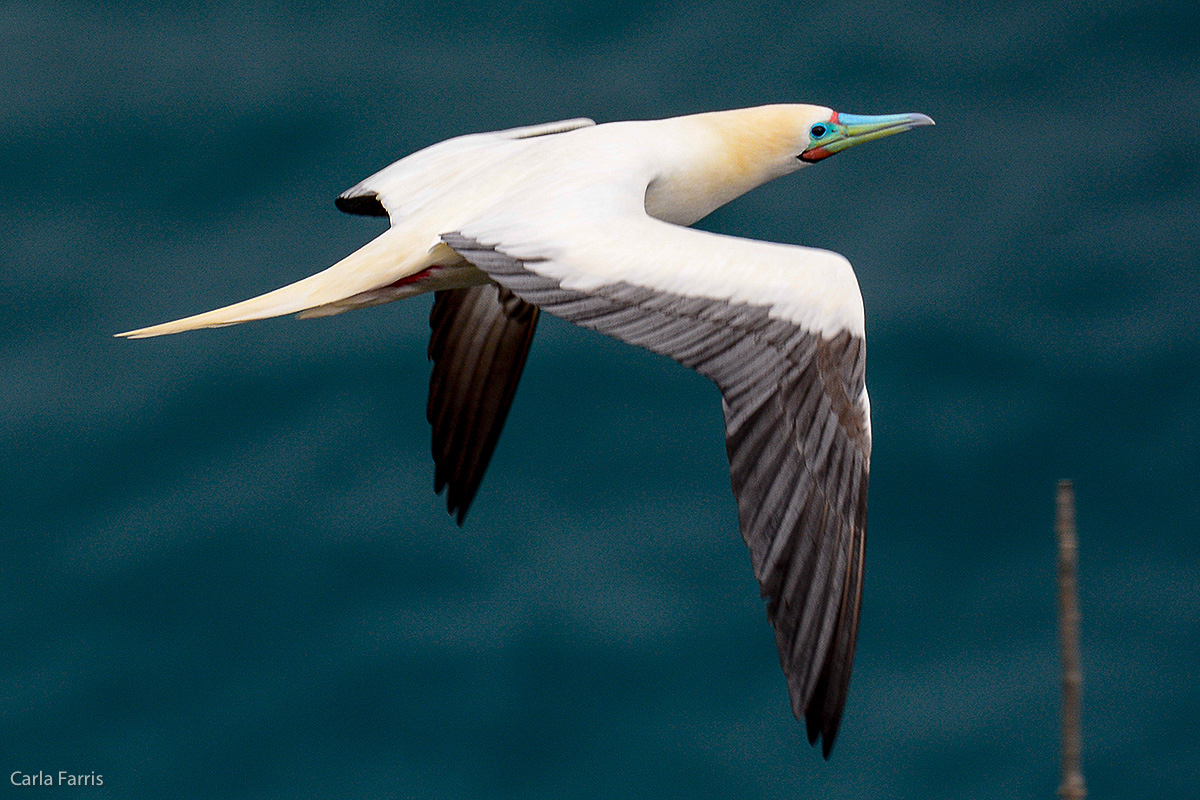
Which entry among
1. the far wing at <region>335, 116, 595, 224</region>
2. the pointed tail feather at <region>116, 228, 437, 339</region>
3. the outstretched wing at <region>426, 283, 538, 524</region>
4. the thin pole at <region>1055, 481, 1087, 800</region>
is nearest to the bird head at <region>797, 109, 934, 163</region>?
the far wing at <region>335, 116, 595, 224</region>

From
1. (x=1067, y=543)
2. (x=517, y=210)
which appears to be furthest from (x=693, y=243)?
(x=1067, y=543)

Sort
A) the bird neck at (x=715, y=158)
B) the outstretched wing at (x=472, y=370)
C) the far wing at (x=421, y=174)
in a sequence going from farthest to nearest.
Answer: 1. the outstretched wing at (x=472, y=370)
2. the far wing at (x=421, y=174)
3. the bird neck at (x=715, y=158)

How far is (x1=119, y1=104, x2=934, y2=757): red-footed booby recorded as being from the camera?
531cm

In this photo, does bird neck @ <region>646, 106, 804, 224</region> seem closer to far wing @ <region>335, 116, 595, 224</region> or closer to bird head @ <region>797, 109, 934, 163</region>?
bird head @ <region>797, 109, 934, 163</region>

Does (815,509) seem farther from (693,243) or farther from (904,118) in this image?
(904,118)

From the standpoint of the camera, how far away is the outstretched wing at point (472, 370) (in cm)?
781

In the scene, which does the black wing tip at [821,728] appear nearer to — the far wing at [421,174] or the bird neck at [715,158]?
the bird neck at [715,158]

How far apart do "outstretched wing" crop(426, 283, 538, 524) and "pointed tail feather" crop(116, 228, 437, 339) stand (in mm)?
1340

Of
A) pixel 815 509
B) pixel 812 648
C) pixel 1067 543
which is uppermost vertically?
pixel 1067 543

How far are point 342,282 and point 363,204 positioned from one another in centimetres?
125

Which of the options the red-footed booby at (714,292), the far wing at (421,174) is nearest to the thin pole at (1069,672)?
the red-footed booby at (714,292)

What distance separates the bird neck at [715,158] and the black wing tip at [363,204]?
145 centimetres

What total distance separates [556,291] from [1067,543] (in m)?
2.88

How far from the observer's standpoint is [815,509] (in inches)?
214
